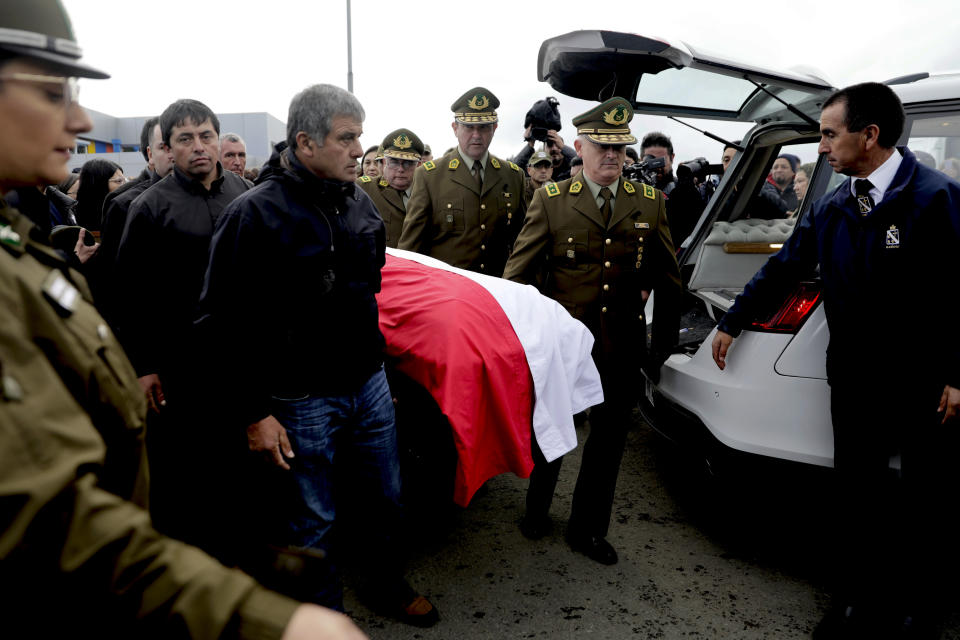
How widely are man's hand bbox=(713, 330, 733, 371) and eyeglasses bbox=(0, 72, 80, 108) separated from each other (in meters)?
2.50

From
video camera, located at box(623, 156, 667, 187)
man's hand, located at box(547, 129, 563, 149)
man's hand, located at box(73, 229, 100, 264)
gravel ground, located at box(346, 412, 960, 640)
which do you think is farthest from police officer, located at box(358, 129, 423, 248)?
gravel ground, located at box(346, 412, 960, 640)

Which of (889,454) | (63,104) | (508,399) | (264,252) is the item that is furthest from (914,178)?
(63,104)

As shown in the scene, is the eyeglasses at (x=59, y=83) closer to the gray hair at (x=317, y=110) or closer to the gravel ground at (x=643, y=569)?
the gray hair at (x=317, y=110)

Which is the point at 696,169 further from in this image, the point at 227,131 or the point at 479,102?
the point at 227,131

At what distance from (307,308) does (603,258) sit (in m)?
1.61

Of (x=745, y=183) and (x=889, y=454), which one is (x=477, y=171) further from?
(x=889, y=454)

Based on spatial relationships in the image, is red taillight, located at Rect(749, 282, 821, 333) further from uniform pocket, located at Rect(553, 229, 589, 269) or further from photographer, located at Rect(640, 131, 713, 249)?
photographer, located at Rect(640, 131, 713, 249)

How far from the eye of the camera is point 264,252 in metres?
1.94

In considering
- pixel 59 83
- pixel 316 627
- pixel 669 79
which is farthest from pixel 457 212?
pixel 316 627

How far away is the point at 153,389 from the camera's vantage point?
8.11 feet

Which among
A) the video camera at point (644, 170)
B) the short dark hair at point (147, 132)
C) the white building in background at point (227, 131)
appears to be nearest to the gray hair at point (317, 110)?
the short dark hair at point (147, 132)

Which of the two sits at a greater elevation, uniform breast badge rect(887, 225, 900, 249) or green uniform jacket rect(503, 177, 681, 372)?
uniform breast badge rect(887, 225, 900, 249)

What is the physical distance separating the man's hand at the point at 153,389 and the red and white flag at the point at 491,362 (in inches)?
34.6

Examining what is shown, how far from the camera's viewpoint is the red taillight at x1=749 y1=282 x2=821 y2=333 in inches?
104
